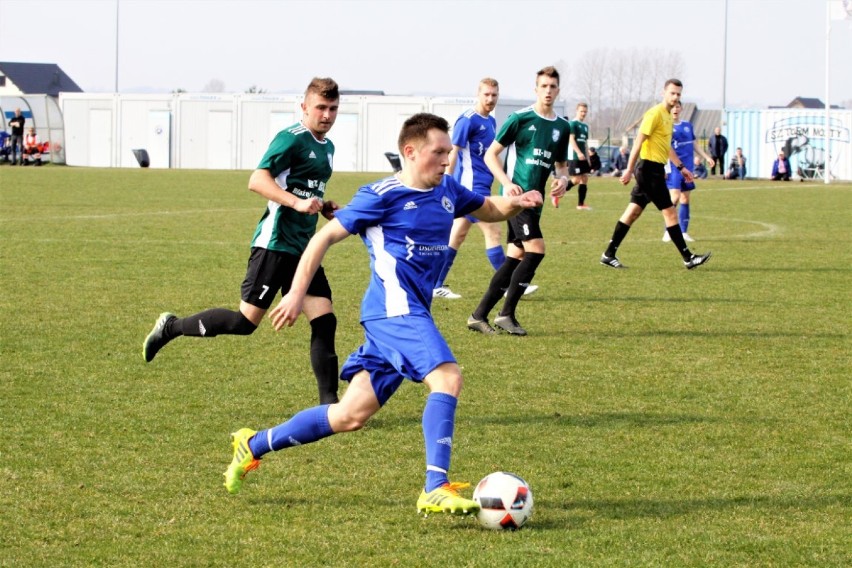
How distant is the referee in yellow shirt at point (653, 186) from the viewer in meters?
14.8

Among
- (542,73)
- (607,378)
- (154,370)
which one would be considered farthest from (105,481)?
(542,73)

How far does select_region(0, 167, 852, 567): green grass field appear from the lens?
4.76m

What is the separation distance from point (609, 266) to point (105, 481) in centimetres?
1024

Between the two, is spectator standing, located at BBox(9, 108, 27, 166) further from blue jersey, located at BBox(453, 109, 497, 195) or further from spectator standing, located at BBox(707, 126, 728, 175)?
blue jersey, located at BBox(453, 109, 497, 195)

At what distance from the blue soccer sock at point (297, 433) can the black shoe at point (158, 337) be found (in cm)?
239

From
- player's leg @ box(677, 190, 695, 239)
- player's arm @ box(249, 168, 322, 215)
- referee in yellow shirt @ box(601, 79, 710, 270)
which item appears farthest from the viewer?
player's leg @ box(677, 190, 695, 239)

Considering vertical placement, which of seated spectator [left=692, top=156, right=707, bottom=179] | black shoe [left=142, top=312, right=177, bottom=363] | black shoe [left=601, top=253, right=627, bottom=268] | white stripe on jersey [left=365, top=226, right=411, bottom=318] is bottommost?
black shoe [left=142, top=312, right=177, bottom=363]

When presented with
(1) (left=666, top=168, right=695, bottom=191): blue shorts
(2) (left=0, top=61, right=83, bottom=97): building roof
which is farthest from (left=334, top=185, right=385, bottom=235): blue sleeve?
(2) (left=0, top=61, right=83, bottom=97): building roof

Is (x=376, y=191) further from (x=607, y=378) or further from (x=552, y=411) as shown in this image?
(x=607, y=378)

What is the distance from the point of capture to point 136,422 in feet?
22.0

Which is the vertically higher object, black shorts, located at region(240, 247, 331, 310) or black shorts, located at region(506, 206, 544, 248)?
black shorts, located at region(506, 206, 544, 248)

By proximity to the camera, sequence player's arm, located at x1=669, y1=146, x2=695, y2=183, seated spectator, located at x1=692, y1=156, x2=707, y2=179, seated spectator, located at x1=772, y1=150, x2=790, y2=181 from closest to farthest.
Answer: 1. player's arm, located at x1=669, y1=146, x2=695, y2=183
2. seated spectator, located at x1=692, y1=156, x2=707, y2=179
3. seated spectator, located at x1=772, y1=150, x2=790, y2=181

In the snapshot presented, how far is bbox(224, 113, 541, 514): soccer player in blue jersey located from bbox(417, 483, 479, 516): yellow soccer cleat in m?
0.13

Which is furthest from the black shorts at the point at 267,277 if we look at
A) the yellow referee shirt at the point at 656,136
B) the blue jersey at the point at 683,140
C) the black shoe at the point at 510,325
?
the blue jersey at the point at 683,140
